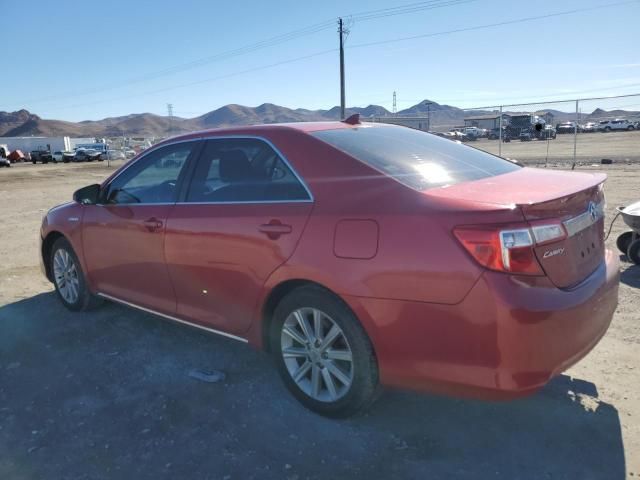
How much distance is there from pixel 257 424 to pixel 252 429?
2.1 inches

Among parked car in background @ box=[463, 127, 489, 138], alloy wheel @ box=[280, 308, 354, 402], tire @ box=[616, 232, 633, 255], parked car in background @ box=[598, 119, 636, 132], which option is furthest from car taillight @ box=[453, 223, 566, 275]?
parked car in background @ box=[598, 119, 636, 132]

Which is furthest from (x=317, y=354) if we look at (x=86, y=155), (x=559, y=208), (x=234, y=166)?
(x=86, y=155)

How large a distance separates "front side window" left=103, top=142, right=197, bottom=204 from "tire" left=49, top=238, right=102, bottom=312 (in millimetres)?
845

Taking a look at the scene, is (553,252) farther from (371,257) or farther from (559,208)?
(371,257)

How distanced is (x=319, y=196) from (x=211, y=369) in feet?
5.43

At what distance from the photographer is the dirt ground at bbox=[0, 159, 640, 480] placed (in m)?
2.70

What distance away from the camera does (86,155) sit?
5150 cm

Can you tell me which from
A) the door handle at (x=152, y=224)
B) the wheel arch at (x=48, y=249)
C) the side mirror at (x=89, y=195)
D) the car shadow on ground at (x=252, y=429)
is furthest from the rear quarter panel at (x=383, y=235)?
the wheel arch at (x=48, y=249)

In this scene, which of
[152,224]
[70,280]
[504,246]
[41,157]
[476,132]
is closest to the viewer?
[504,246]

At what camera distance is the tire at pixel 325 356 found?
9.37ft

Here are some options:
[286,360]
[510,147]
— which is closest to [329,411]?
[286,360]

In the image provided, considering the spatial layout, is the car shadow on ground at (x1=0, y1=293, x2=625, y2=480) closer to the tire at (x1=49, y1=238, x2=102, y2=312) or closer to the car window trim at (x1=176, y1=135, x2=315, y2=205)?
the tire at (x1=49, y1=238, x2=102, y2=312)

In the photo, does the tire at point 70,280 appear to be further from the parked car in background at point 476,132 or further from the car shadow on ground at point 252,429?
the parked car in background at point 476,132

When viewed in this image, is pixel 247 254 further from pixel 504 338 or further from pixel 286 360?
pixel 504 338
